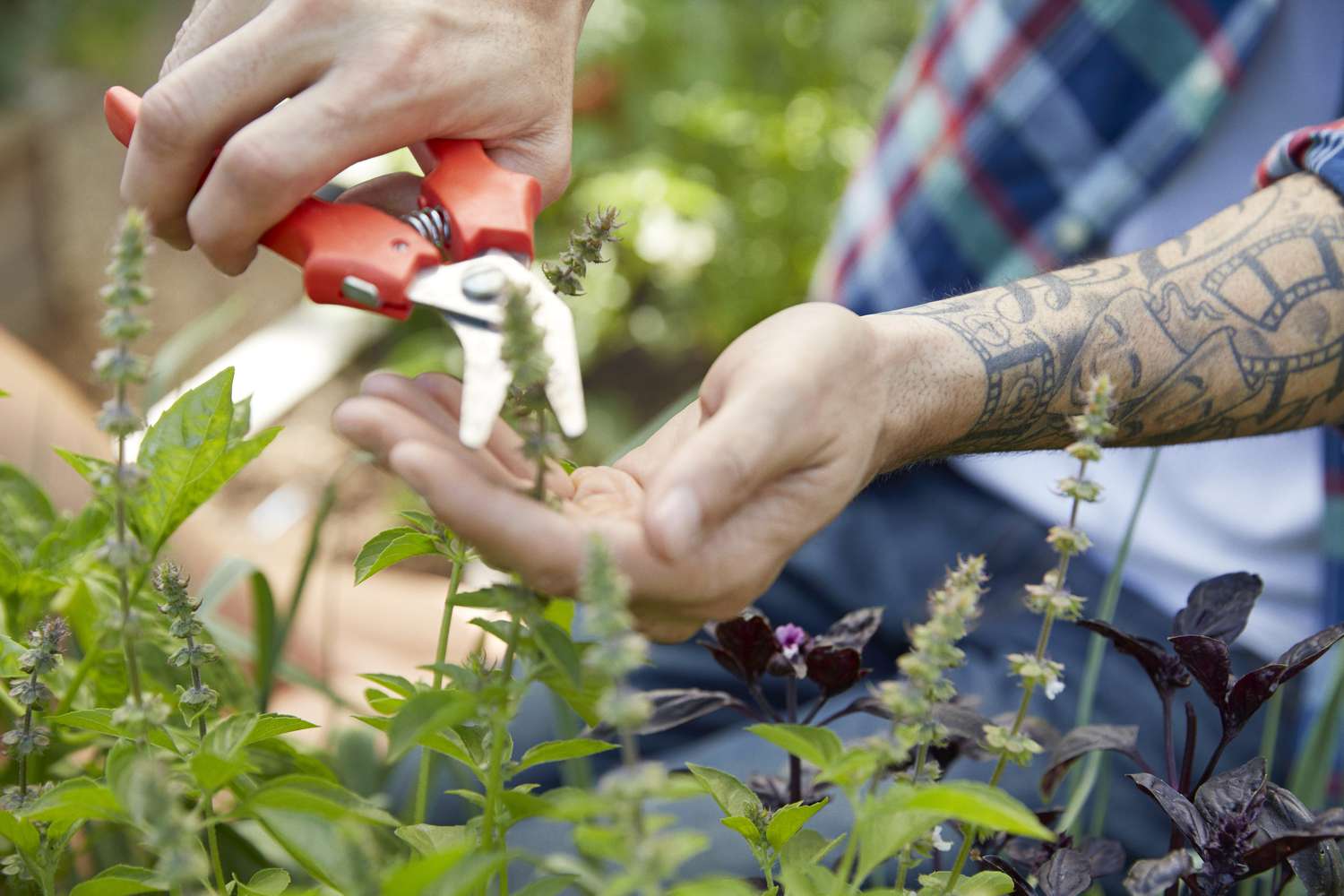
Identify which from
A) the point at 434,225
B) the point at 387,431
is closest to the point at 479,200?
the point at 434,225

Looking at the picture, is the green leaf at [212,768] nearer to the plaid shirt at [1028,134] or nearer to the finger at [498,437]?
the finger at [498,437]

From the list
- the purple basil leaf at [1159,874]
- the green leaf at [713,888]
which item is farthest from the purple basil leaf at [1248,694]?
the green leaf at [713,888]

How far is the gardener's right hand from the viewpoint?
2.52ft

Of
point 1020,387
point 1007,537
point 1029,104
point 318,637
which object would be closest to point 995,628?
point 1007,537

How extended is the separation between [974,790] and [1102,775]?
55cm

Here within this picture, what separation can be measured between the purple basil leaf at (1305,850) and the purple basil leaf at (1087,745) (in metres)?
0.07

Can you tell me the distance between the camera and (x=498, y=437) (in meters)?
0.69

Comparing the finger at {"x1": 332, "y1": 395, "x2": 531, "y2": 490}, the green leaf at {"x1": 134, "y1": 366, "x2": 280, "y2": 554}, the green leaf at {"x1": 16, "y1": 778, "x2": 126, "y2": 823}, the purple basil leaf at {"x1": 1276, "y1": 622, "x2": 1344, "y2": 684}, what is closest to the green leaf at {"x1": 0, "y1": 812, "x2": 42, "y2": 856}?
the green leaf at {"x1": 16, "y1": 778, "x2": 126, "y2": 823}

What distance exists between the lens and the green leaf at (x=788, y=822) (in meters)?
0.60

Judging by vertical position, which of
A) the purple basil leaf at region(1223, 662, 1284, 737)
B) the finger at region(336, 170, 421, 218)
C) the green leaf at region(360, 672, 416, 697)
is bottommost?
the green leaf at region(360, 672, 416, 697)

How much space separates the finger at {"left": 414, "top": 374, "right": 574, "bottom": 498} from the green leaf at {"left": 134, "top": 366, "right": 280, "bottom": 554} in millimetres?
92

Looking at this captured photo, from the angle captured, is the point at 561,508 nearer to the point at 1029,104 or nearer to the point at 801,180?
the point at 1029,104

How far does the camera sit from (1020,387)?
3.07 feet

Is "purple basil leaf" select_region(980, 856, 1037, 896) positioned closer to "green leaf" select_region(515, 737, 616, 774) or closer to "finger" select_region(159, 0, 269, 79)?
"green leaf" select_region(515, 737, 616, 774)
